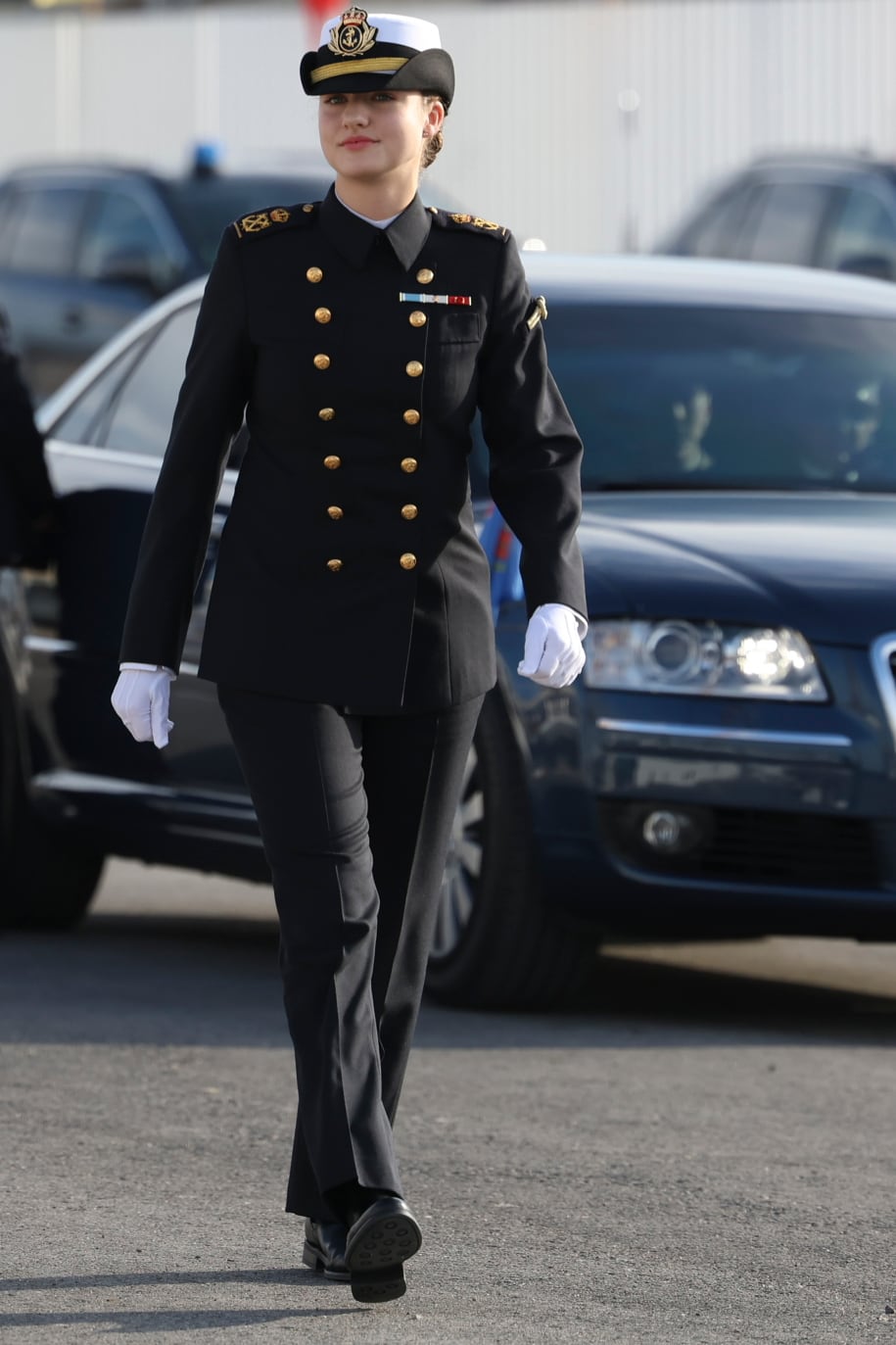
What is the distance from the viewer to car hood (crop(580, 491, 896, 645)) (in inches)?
240

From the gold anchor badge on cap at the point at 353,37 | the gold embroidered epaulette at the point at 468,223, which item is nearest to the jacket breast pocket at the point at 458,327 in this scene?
the gold embroidered epaulette at the point at 468,223

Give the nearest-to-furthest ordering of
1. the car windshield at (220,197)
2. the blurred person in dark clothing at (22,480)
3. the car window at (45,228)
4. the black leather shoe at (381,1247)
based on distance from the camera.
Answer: the black leather shoe at (381,1247)
the blurred person in dark clothing at (22,480)
the car windshield at (220,197)
the car window at (45,228)

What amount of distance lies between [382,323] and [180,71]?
19.6m

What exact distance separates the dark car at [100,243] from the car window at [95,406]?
23.1ft

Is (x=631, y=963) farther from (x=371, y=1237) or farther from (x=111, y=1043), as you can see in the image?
(x=371, y=1237)

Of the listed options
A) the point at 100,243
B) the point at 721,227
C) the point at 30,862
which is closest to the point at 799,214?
the point at 721,227

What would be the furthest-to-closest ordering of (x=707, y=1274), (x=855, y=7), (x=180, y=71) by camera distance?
(x=180, y=71), (x=855, y=7), (x=707, y=1274)

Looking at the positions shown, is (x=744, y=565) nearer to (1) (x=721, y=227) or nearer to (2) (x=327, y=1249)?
(2) (x=327, y=1249)

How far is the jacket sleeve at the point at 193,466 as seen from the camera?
14.0ft

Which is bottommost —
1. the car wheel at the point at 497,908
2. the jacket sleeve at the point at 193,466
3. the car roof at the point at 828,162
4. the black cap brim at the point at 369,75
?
the car roof at the point at 828,162

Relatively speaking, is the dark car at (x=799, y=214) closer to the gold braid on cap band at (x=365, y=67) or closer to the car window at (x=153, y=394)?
the car window at (x=153, y=394)

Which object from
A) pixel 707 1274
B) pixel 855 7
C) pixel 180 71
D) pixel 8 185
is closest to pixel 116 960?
pixel 707 1274

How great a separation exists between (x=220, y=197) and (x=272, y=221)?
11448 mm

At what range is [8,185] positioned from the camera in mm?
17141
